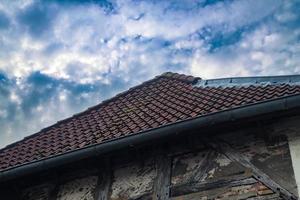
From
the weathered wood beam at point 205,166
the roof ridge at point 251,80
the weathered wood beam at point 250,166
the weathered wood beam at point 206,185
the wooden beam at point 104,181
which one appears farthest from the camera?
the roof ridge at point 251,80

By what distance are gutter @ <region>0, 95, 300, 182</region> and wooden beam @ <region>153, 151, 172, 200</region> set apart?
442mm

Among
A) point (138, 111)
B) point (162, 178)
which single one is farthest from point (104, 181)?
point (138, 111)

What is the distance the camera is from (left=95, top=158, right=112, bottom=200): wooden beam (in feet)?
19.6

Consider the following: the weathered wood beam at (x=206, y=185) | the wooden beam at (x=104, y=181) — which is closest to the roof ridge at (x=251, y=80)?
the weathered wood beam at (x=206, y=185)

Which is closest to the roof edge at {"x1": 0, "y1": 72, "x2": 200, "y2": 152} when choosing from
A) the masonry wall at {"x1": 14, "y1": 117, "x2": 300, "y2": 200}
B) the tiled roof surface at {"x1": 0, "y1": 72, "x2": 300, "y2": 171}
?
the tiled roof surface at {"x1": 0, "y1": 72, "x2": 300, "y2": 171}

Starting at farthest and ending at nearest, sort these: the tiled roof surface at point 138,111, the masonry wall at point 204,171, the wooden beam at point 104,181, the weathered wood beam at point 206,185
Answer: the tiled roof surface at point 138,111, the wooden beam at point 104,181, the weathered wood beam at point 206,185, the masonry wall at point 204,171

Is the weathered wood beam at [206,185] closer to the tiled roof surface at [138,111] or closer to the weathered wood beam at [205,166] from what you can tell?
the weathered wood beam at [205,166]

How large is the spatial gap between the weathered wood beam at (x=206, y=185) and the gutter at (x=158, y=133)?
0.74m

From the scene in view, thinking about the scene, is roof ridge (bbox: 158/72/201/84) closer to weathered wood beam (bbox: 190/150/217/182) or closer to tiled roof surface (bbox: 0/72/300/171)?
tiled roof surface (bbox: 0/72/300/171)

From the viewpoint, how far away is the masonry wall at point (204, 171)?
195 inches

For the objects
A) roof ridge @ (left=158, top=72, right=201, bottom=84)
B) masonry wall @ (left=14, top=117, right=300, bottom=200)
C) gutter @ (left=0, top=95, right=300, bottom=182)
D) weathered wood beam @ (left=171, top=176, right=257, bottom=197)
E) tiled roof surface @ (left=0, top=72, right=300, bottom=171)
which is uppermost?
roof ridge @ (left=158, top=72, right=201, bottom=84)

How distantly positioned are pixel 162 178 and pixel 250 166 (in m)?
1.25

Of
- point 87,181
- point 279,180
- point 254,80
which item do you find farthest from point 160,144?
point 254,80

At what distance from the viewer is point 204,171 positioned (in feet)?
17.8
